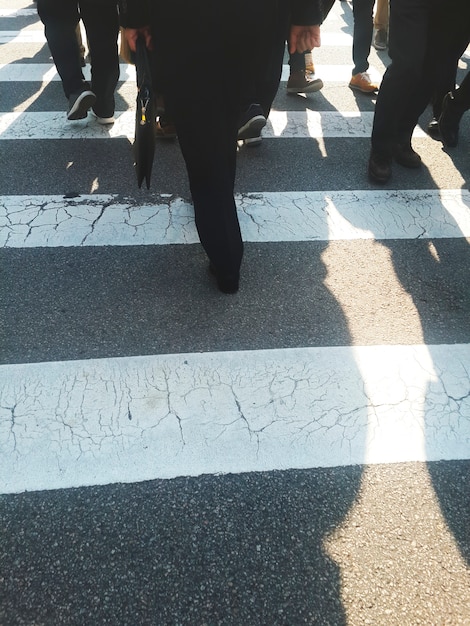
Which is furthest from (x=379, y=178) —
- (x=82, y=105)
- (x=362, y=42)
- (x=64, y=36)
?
(x=64, y=36)

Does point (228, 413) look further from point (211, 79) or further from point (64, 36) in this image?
point (64, 36)

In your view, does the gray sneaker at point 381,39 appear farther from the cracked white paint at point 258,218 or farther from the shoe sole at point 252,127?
the cracked white paint at point 258,218

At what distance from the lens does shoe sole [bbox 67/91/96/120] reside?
13.8ft

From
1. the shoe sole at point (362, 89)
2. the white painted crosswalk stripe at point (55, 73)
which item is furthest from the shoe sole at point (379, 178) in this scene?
the white painted crosswalk stripe at point (55, 73)

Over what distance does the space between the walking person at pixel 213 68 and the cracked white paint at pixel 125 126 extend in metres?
1.87

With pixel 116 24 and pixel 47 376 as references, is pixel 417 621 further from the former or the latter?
pixel 116 24

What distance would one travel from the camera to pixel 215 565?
1684mm

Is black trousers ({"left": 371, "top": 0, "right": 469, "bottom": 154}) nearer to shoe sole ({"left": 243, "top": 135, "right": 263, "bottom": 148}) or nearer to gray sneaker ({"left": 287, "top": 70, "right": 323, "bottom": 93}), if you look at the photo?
shoe sole ({"left": 243, "top": 135, "right": 263, "bottom": 148})

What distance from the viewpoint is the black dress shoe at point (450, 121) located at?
413cm

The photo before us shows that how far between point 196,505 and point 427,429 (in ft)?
3.03

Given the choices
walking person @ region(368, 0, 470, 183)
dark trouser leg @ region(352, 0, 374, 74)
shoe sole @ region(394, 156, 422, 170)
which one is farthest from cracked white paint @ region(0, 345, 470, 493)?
dark trouser leg @ region(352, 0, 374, 74)

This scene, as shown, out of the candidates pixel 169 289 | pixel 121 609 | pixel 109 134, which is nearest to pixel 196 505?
pixel 121 609

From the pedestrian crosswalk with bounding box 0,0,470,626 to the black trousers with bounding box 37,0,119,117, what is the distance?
0.39m

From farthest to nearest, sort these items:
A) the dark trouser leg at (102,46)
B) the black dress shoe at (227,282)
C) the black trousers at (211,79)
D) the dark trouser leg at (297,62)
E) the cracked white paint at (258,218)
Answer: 1. the dark trouser leg at (297,62)
2. the dark trouser leg at (102,46)
3. the cracked white paint at (258,218)
4. the black dress shoe at (227,282)
5. the black trousers at (211,79)
